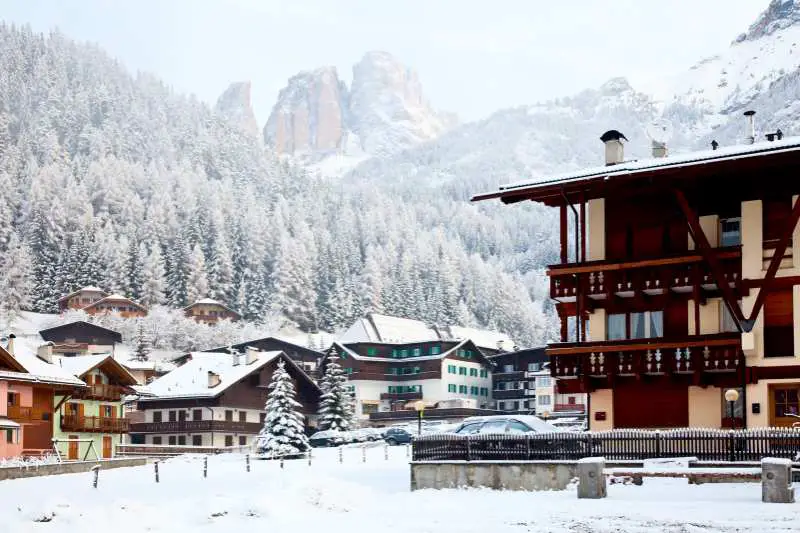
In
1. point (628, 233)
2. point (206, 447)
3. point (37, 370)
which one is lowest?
point (206, 447)

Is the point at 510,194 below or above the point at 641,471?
above

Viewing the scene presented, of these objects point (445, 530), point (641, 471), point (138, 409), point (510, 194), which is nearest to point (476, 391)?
point (138, 409)

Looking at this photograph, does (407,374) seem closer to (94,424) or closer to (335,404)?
(335,404)

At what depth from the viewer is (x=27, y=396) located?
7506 cm

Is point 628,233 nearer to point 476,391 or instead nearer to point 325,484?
point 325,484

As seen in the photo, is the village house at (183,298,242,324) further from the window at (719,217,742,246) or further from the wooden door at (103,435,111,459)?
the window at (719,217,742,246)

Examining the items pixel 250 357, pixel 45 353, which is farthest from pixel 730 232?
pixel 250 357

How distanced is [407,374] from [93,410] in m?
59.8

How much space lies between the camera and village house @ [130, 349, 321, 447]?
10556 cm

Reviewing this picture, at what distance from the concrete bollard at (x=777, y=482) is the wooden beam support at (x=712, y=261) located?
13532mm

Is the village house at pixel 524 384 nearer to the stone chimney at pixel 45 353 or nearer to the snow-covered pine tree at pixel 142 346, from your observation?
the snow-covered pine tree at pixel 142 346

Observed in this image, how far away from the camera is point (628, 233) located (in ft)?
160

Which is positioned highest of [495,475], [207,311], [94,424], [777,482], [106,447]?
[207,311]

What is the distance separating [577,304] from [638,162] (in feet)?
20.4
